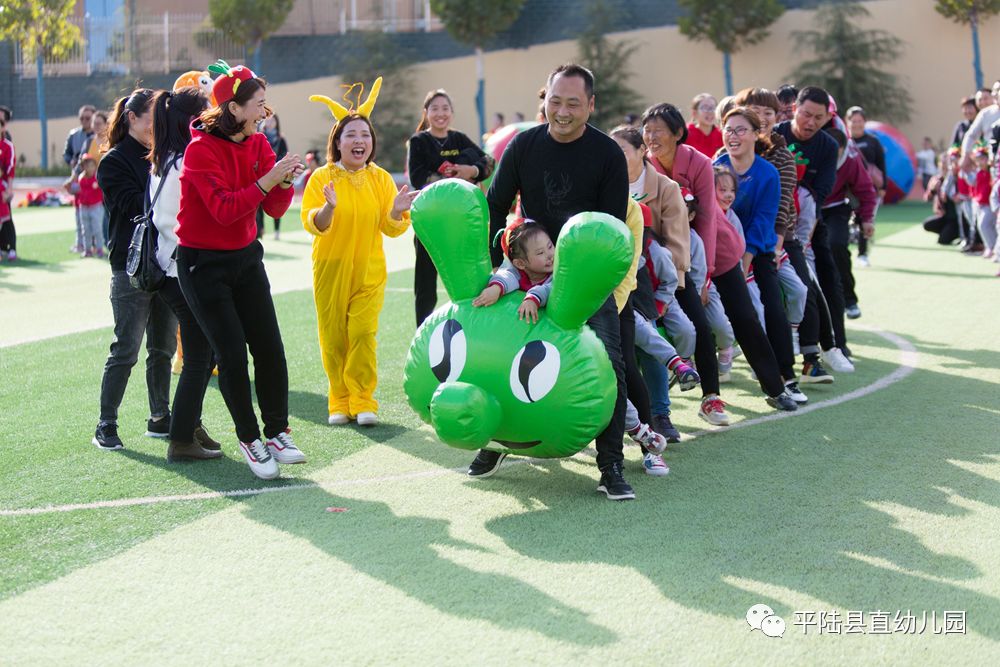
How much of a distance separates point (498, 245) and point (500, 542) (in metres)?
1.65

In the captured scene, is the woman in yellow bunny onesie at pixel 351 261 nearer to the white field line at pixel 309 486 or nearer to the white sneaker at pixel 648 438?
the white field line at pixel 309 486

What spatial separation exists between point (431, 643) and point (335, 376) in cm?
360

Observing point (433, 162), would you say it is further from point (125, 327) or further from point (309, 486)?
point (309, 486)

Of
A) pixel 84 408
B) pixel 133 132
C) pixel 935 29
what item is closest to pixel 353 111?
pixel 133 132

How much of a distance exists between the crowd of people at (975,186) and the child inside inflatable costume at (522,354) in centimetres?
992

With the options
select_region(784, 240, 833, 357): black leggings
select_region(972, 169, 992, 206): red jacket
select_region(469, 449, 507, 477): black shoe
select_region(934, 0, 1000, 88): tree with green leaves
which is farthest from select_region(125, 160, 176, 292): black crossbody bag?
select_region(934, 0, 1000, 88): tree with green leaves

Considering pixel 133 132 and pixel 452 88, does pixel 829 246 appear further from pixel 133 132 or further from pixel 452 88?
pixel 452 88

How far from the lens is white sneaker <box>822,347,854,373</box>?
8828 mm

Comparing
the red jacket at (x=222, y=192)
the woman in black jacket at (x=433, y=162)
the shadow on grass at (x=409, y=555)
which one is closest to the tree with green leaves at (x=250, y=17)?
the woman in black jacket at (x=433, y=162)

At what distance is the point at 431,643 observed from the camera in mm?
3988

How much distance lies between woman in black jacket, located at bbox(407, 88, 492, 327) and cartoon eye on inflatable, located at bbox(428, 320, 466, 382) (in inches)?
120

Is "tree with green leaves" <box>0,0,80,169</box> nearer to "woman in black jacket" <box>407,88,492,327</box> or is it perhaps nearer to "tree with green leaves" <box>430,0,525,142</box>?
"woman in black jacket" <box>407,88,492,327</box>

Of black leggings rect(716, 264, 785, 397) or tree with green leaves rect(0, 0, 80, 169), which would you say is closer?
black leggings rect(716, 264, 785, 397)

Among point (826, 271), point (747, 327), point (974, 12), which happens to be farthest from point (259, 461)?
point (974, 12)
